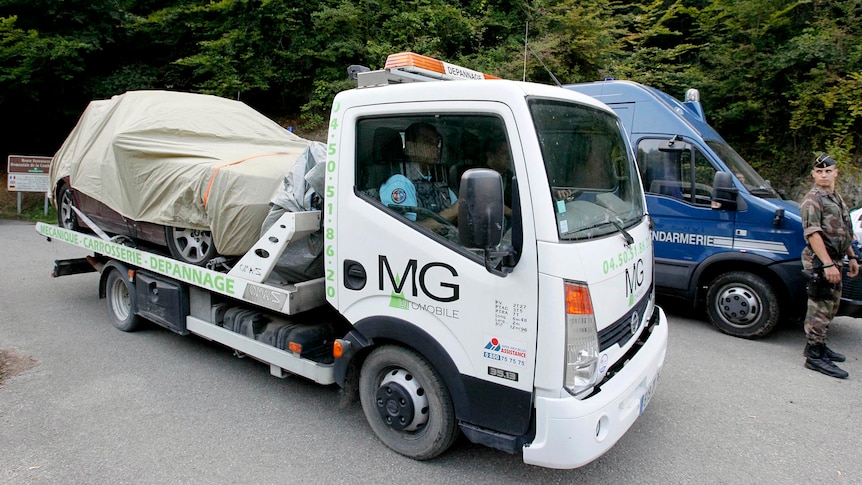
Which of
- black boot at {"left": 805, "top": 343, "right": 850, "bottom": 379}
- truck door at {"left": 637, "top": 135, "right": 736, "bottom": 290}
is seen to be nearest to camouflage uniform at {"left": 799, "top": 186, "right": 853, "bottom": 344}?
black boot at {"left": 805, "top": 343, "right": 850, "bottom": 379}

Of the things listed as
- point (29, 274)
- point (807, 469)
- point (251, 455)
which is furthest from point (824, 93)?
point (29, 274)

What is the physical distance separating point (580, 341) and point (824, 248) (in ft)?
11.1

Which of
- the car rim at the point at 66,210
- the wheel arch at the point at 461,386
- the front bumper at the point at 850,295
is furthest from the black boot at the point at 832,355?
the car rim at the point at 66,210

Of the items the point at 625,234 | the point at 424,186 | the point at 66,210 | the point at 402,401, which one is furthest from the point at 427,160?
the point at 66,210

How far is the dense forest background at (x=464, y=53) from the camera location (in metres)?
Result: 10.5

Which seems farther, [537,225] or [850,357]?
[850,357]

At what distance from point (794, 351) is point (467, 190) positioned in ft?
15.8

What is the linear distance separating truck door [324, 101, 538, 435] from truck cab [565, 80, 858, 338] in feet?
12.9

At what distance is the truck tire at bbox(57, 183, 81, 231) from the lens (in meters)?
6.25

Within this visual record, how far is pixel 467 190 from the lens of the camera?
2561 millimetres

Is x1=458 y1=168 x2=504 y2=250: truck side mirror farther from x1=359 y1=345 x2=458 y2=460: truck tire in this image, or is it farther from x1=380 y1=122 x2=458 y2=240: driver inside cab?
x1=359 y1=345 x2=458 y2=460: truck tire

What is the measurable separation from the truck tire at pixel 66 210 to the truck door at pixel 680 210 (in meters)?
6.82

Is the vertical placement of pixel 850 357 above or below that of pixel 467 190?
below

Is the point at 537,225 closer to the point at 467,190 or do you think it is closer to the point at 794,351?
the point at 467,190
